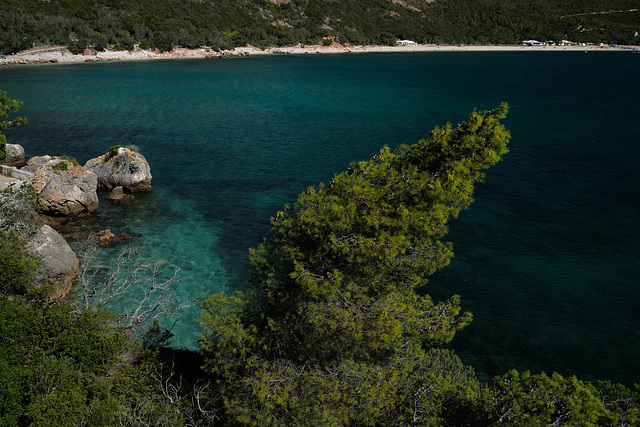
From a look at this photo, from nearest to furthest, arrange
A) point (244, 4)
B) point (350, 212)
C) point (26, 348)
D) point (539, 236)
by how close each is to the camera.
Result: 1. point (350, 212)
2. point (26, 348)
3. point (539, 236)
4. point (244, 4)

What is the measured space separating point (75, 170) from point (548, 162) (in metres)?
49.0

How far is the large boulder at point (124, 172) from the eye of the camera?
39.1 meters

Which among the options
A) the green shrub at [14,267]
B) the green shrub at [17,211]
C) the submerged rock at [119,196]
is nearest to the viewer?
the green shrub at [14,267]

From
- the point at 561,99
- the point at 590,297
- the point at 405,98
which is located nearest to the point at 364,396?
the point at 590,297

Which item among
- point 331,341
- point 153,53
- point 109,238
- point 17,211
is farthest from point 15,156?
point 153,53

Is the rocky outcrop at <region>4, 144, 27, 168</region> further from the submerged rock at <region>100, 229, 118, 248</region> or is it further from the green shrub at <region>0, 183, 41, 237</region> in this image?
the submerged rock at <region>100, 229, 118, 248</region>

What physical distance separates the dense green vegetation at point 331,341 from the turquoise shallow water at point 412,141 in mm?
6838

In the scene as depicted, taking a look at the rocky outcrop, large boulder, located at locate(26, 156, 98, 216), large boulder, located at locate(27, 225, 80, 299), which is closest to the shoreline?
the rocky outcrop

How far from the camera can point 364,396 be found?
504 inches

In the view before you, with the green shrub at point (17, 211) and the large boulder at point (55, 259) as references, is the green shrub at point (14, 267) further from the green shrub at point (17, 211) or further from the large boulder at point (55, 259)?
the green shrub at point (17, 211)

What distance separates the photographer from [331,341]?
13969mm

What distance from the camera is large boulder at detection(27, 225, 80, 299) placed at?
939 inches

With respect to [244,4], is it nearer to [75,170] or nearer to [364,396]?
[75,170]

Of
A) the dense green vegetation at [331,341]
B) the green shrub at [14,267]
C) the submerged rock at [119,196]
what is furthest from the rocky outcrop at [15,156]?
the dense green vegetation at [331,341]
